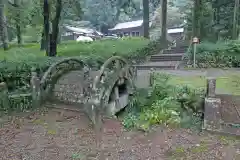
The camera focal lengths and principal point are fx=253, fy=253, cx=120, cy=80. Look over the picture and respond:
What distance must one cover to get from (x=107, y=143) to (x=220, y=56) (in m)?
13.1

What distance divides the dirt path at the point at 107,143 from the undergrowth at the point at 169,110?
303 millimetres

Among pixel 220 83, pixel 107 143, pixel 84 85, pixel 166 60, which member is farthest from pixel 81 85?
pixel 166 60

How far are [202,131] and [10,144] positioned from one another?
→ 15.0 ft

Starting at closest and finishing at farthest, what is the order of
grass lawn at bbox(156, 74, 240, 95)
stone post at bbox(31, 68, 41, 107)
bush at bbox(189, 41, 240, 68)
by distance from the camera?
stone post at bbox(31, 68, 41, 107) < grass lawn at bbox(156, 74, 240, 95) < bush at bbox(189, 41, 240, 68)

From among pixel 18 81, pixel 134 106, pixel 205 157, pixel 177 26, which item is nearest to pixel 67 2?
pixel 18 81

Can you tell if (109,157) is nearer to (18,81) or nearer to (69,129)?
(69,129)

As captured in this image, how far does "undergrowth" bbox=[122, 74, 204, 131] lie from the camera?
6590 millimetres

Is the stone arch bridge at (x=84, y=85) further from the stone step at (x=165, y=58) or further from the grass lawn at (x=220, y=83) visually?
the stone step at (x=165, y=58)

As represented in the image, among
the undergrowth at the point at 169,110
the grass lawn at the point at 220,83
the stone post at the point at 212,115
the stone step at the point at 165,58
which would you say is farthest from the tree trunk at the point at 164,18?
the stone post at the point at 212,115

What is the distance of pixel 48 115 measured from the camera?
755 cm

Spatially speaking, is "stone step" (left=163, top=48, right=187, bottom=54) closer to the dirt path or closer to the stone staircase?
the stone staircase

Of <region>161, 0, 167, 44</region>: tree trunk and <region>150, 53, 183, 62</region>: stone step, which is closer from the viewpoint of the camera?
<region>150, 53, 183, 62</region>: stone step

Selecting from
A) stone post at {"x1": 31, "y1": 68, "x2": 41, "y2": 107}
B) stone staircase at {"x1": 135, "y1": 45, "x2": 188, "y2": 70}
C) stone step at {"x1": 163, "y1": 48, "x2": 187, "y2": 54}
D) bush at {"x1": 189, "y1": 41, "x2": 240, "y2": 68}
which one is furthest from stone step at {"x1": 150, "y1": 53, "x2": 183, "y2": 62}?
stone post at {"x1": 31, "y1": 68, "x2": 41, "y2": 107}

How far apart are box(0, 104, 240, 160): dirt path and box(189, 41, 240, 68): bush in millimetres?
11316
